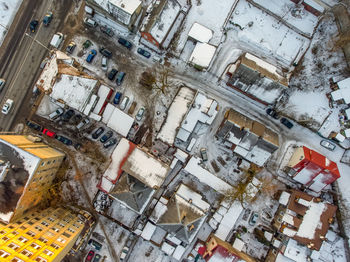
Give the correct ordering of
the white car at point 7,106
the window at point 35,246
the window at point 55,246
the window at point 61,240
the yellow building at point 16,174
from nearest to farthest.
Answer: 1. the window at point 35,246
2. the yellow building at point 16,174
3. the window at point 55,246
4. the window at point 61,240
5. the white car at point 7,106

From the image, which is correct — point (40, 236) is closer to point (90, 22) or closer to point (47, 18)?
point (90, 22)

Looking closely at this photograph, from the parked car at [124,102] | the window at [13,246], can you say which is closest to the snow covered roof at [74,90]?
the parked car at [124,102]

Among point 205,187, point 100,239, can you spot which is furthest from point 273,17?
point 100,239

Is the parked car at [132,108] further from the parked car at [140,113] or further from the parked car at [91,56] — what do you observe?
the parked car at [91,56]

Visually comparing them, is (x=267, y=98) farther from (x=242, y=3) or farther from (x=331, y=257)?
(x=331, y=257)

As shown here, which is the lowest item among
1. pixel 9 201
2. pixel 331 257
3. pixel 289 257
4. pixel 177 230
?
pixel 9 201

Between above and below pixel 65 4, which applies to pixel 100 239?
below

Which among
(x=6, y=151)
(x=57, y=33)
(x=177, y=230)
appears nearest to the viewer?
(x=6, y=151)
